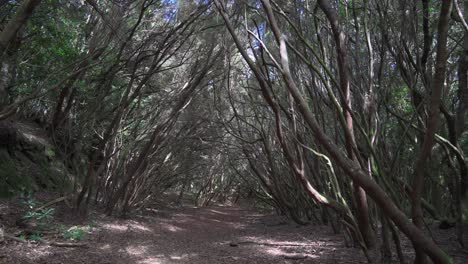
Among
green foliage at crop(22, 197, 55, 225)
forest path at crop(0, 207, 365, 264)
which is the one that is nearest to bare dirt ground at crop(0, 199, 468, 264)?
forest path at crop(0, 207, 365, 264)

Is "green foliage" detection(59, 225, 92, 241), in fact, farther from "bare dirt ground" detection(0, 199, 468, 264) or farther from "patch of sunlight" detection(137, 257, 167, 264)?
"patch of sunlight" detection(137, 257, 167, 264)

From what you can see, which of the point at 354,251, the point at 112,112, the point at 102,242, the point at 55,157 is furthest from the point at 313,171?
the point at 55,157

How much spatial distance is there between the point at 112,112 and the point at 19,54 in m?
2.68

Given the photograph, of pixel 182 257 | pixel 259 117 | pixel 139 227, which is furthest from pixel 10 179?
pixel 259 117

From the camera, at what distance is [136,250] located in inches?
245

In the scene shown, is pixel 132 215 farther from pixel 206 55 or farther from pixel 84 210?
pixel 206 55

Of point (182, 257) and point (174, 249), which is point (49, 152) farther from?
point (182, 257)

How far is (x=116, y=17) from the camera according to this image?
6.98 m

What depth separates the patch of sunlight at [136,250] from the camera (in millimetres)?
5981

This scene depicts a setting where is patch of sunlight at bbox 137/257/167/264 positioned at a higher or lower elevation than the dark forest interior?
lower

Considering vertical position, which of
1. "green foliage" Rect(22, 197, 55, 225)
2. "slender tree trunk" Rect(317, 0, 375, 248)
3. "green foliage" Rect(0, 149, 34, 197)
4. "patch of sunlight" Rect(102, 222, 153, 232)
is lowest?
"patch of sunlight" Rect(102, 222, 153, 232)

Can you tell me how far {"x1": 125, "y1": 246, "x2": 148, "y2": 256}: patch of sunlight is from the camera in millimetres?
5981

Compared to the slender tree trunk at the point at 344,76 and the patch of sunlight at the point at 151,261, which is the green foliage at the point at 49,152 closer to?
the patch of sunlight at the point at 151,261

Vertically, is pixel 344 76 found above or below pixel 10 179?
above
